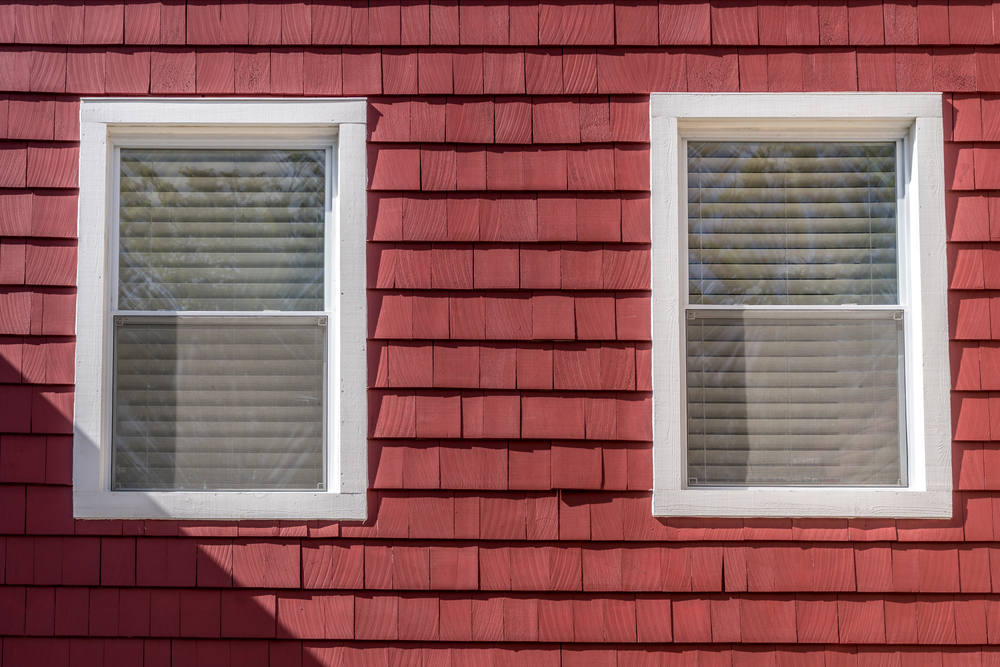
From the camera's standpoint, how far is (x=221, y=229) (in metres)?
2.58

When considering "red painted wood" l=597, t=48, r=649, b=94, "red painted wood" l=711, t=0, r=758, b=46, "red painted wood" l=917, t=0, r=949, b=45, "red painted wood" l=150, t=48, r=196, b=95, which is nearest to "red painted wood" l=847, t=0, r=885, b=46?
"red painted wood" l=917, t=0, r=949, b=45

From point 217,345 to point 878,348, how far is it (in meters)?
2.50

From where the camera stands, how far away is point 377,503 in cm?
246

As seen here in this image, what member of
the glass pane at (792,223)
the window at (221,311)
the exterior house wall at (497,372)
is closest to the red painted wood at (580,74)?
the exterior house wall at (497,372)

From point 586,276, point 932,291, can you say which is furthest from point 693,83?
point 932,291

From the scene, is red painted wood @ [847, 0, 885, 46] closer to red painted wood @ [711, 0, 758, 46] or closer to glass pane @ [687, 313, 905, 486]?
red painted wood @ [711, 0, 758, 46]

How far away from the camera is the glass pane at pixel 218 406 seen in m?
2.52

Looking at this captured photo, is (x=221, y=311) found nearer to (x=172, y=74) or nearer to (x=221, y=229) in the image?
(x=221, y=229)

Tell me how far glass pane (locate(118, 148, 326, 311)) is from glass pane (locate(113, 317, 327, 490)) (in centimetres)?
11

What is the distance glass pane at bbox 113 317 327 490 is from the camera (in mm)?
2518

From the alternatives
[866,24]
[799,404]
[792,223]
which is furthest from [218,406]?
[866,24]

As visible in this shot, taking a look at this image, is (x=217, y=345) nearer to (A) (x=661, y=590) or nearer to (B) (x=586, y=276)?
(B) (x=586, y=276)

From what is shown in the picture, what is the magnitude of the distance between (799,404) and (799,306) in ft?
1.22

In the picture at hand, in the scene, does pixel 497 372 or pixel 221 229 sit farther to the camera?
pixel 221 229
